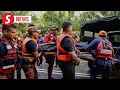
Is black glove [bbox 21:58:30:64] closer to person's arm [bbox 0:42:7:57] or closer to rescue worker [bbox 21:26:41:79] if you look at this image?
rescue worker [bbox 21:26:41:79]

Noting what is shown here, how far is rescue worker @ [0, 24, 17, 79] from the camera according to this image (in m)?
4.24

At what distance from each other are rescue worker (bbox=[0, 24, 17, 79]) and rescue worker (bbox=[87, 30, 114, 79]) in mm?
1756

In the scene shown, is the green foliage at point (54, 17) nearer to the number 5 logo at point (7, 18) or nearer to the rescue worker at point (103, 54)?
the number 5 logo at point (7, 18)

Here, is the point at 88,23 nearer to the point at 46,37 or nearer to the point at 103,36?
the point at 46,37

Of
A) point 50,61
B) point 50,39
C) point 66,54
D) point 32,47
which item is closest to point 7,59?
point 32,47

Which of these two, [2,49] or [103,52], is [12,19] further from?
[103,52]

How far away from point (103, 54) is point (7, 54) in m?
2.02

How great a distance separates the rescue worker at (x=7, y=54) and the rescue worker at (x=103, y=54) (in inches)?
69.1

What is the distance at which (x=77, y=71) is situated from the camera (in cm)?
725

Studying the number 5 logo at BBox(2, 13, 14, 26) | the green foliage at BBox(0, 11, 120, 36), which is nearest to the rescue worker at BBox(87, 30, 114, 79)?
the green foliage at BBox(0, 11, 120, 36)

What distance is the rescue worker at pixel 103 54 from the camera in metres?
5.43

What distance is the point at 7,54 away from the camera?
169 inches

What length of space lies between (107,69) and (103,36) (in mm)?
665
